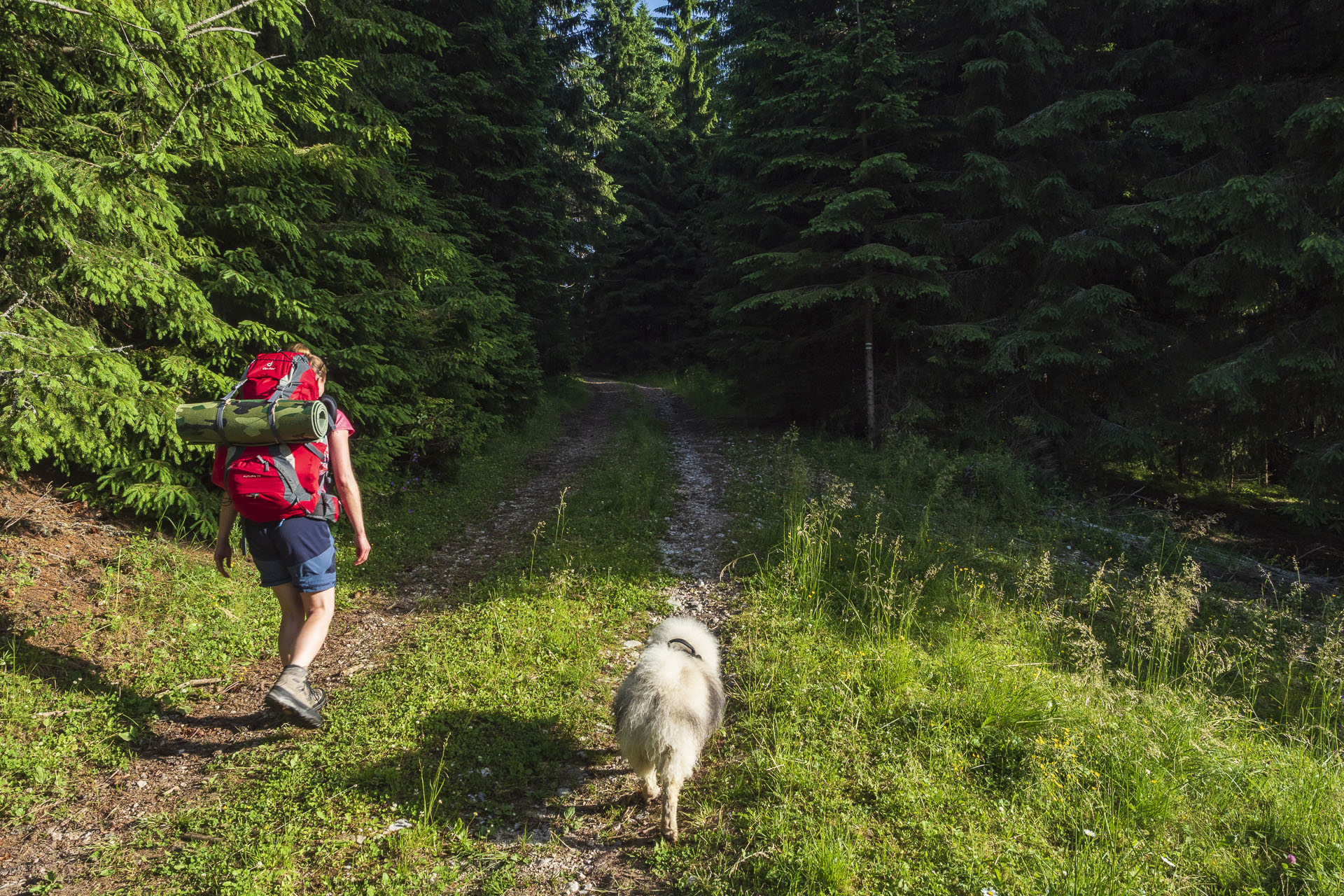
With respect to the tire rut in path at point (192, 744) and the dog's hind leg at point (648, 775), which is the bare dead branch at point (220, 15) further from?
the dog's hind leg at point (648, 775)

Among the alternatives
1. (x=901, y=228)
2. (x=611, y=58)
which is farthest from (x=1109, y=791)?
(x=611, y=58)

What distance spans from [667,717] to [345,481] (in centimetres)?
239

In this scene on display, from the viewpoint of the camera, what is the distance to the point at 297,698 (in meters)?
3.68

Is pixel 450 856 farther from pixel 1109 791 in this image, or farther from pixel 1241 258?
pixel 1241 258

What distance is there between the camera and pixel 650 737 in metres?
3.15

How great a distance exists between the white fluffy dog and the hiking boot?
1.92m

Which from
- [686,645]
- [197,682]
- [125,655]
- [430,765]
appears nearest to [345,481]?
[430,765]

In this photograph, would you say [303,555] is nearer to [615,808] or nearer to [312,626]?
[312,626]

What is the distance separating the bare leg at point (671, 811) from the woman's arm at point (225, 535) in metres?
2.99

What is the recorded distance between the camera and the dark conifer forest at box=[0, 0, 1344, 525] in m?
4.91

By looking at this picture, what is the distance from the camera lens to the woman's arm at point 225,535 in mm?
3770

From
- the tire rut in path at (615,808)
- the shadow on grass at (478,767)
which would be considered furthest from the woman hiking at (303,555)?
A: the tire rut in path at (615,808)

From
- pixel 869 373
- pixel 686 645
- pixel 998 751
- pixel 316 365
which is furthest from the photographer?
pixel 869 373

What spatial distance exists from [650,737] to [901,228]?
41.8 feet
